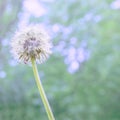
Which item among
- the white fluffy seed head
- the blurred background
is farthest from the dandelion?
the blurred background

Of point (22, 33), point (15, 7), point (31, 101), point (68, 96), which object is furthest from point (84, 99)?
point (22, 33)

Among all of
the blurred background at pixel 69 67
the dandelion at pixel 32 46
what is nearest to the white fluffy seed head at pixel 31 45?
the dandelion at pixel 32 46

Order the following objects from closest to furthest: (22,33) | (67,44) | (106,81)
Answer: (22,33), (106,81), (67,44)

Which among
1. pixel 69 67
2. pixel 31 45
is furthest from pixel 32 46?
pixel 69 67

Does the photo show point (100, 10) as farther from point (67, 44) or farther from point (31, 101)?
point (31, 101)

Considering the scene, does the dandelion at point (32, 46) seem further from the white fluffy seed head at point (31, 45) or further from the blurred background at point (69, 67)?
the blurred background at point (69, 67)

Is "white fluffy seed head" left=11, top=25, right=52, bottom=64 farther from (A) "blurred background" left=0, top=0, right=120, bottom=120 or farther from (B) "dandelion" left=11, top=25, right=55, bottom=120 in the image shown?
(A) "blurred background" left=0, top=0, right=120, bottom=120

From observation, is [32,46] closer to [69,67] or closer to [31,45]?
[31,45]
